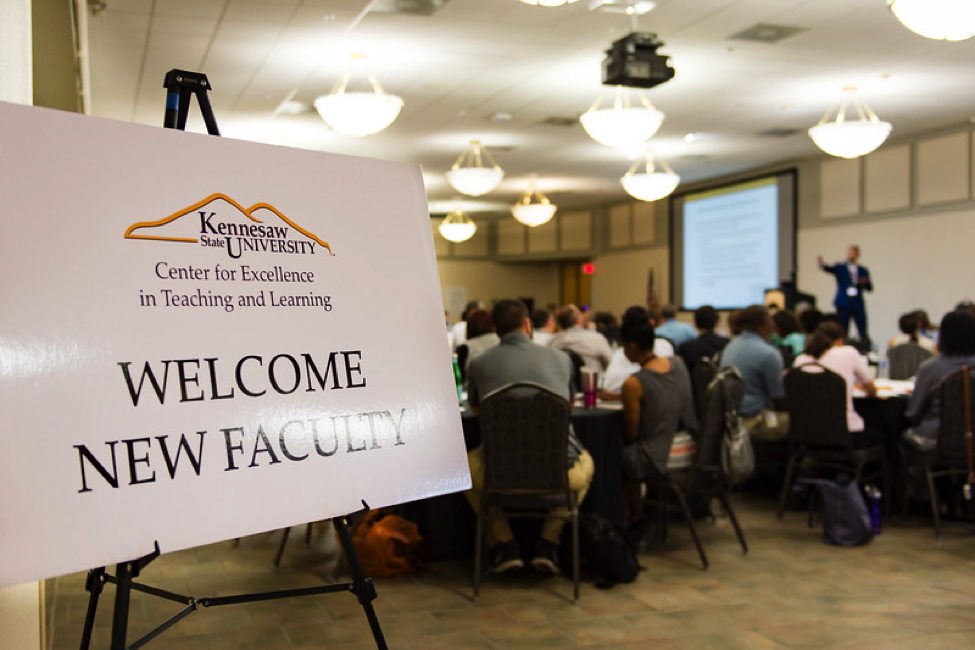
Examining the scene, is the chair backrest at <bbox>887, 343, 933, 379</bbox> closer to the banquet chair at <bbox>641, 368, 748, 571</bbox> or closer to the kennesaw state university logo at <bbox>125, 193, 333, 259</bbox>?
the banquet chair at <bbox>641, 368, 748, 571</bbox>

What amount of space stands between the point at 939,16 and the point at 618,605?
131 inches

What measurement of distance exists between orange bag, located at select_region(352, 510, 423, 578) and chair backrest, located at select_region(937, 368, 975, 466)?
283 cm

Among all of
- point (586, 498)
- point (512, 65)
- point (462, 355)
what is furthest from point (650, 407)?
point (512, 65)

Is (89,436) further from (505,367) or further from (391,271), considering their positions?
(505,367)

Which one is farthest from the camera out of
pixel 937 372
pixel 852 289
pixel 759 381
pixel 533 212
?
pixel 533 212

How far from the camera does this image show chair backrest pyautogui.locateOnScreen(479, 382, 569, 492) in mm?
3746

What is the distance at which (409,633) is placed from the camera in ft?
11.0

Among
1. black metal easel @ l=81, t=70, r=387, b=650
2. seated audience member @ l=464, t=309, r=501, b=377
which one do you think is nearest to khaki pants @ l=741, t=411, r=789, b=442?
→ seated audience member @ l=464, t=309, r=501, b=377

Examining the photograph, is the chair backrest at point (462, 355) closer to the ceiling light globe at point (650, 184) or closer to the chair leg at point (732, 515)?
the chair leg at point (732, 515)

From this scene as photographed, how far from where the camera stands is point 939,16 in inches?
176

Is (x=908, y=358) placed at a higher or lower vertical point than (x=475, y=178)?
lower

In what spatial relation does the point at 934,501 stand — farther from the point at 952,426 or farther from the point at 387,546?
the point at 387,546

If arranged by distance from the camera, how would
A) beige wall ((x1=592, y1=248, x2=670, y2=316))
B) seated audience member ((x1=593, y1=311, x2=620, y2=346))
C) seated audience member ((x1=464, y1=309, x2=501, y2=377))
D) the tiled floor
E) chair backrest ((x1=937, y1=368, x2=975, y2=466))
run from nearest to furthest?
1. the tiled floor
2. chair backrest ((x1=937, y1=368, x2=975, y2=466))
3. seated audience member ((x1=464, y1=309, x2=501, y2=377))
4. seated audience member ((x1=593, y1=311, x2=620, y2=346))
5. beige wall ((x1=592, y1=248, x2=670, y2=316))

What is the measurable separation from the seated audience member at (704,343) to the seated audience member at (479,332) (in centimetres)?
174
